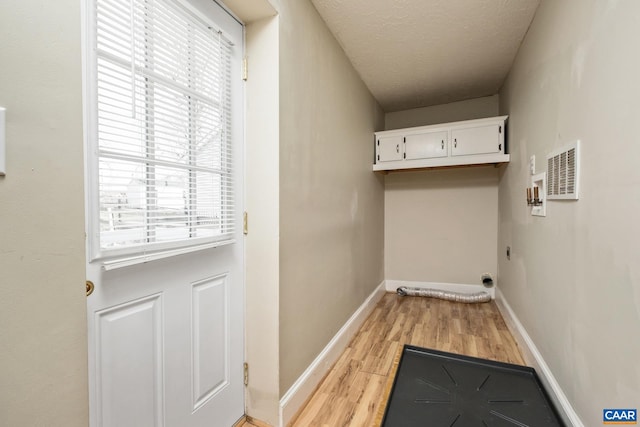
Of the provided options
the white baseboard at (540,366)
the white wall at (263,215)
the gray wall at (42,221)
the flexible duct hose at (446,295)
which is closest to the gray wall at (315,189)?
the white wall at (263,215)

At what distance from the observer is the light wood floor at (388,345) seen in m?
1.65

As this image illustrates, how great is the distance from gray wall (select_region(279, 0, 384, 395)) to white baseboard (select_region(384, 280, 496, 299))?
115 centimetres

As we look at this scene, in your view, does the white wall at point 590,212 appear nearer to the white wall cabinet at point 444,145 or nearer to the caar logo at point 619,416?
the caar logo at point 619,416

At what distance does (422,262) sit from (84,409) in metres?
3.70

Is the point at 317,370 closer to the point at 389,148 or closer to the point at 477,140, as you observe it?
the point at 389,148

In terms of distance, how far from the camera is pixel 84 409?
812 millimetres

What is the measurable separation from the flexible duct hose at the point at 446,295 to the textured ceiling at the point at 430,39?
2.44 metres

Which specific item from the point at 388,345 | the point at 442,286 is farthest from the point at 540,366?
the point at 442,286

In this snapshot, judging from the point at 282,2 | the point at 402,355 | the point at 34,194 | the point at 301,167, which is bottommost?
the point at 402,355

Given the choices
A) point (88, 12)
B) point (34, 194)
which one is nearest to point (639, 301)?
point (34, 194)

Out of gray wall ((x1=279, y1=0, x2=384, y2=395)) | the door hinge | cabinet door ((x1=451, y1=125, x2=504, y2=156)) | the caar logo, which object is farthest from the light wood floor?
the door hinge

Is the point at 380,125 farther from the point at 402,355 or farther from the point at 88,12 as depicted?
the point at 88,12

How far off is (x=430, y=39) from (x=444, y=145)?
4.04ft

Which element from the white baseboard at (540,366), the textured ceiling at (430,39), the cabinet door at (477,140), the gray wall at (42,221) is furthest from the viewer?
the cabinet door at (477,140)
